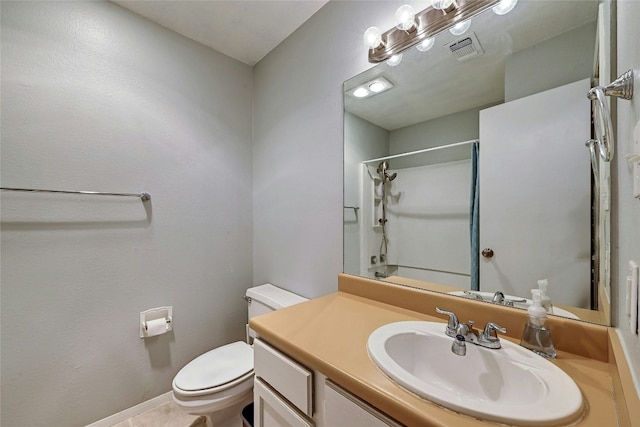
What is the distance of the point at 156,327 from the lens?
57.9 inches

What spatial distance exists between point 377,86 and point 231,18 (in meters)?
1.01

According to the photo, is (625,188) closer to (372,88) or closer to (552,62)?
(552,62)

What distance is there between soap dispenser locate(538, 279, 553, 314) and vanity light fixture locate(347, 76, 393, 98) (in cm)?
98

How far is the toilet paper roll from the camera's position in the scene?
1455mm

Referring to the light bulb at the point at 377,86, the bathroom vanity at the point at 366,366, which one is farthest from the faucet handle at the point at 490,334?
the light bulb at the point at 377,86

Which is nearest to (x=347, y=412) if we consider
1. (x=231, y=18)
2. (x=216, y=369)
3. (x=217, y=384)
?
(x=217, y=384)

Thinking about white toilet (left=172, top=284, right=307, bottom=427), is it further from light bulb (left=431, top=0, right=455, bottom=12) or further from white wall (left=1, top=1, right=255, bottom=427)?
light bulb (left=431, top=0, right=455, bottom=12)

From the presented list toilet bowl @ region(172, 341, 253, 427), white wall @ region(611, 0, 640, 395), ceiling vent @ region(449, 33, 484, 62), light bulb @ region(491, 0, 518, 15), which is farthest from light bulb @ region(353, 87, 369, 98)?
toilet bowl @ region(172, 341, 253, 427)

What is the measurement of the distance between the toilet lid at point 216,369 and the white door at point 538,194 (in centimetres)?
121

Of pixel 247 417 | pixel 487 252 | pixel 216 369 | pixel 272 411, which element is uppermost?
pixel 487 252

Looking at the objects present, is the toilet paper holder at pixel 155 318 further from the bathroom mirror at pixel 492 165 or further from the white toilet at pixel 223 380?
the bathroom mirror at pixel 492 165

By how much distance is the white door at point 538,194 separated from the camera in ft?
2.44

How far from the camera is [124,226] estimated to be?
4.67 ft

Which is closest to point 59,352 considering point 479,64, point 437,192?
point 437,192
